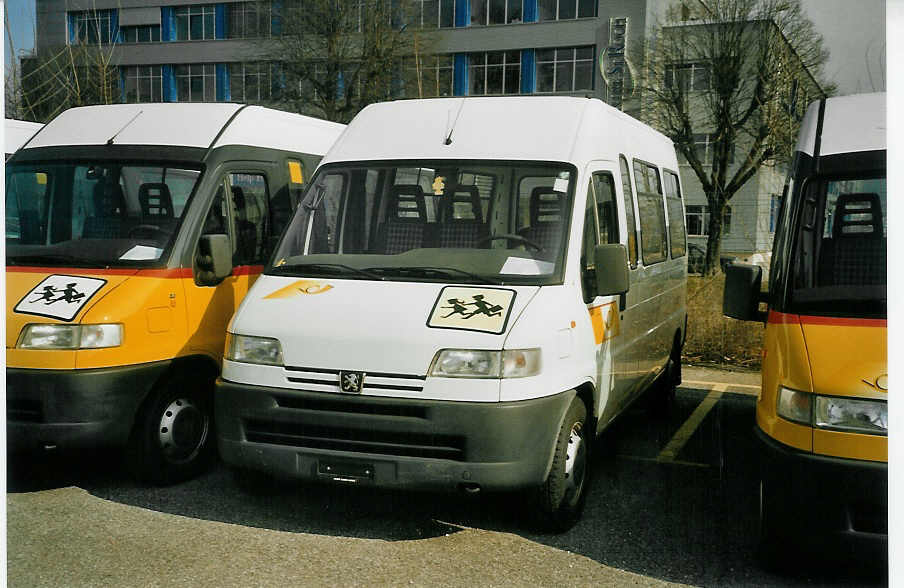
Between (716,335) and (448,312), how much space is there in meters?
7.03

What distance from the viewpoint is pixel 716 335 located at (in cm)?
1121

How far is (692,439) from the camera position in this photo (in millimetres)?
7527

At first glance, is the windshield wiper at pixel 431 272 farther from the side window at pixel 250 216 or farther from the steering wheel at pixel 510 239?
the side window at pixel 250 216

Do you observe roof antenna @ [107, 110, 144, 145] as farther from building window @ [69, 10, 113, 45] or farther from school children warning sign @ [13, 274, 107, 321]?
building window @ [69, 10, 113, 45]

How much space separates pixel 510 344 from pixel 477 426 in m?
0.42

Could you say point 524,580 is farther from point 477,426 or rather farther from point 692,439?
point 692,439

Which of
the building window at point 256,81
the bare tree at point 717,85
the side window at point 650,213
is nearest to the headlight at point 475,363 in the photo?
the side window at point 650,213

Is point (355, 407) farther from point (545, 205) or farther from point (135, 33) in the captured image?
point (135, 33)

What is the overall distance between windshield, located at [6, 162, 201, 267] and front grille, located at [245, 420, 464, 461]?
1.64 metres

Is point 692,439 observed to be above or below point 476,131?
below

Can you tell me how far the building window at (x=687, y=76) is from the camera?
26203 mm

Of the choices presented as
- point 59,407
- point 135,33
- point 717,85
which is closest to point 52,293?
point 59,407

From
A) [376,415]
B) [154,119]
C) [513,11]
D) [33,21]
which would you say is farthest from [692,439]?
[513,11]

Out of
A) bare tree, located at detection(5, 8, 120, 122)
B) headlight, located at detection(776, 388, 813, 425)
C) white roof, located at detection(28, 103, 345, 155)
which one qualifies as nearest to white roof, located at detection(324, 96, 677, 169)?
white roof, located at detection(28, 103, 345, 155)
